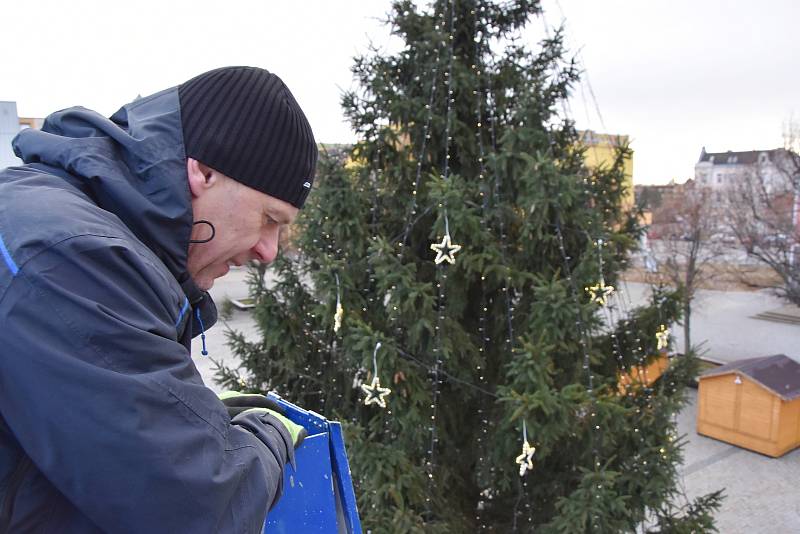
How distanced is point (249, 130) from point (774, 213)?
14425 mm

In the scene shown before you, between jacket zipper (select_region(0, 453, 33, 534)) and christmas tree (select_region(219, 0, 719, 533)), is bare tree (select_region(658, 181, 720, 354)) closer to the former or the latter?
christmas tree (select_region(219, 0, 719, 533))

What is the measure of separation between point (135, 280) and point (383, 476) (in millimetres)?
A: 2942

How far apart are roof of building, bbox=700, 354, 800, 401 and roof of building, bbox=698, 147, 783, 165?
4795 millimetres

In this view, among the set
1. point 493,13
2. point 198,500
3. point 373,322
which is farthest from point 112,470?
point 493,13

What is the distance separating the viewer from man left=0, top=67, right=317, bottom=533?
0.64m

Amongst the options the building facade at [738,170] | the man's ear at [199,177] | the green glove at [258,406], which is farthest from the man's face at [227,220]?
the building facade at [738,170]

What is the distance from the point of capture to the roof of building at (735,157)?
41.6ft

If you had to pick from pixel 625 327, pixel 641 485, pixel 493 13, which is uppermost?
pixel 493 13

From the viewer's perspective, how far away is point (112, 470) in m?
0.65

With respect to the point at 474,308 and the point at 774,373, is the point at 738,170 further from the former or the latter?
the point at 474,308

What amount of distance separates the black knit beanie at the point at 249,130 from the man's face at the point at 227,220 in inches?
0.8

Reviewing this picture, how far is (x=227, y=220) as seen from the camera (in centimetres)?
102

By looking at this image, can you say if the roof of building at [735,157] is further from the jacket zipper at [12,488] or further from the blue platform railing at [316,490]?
the jacket zipper at [12,488]

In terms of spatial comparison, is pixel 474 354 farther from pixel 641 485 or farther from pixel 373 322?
pixel 641 485
